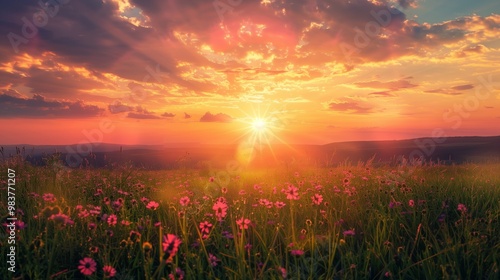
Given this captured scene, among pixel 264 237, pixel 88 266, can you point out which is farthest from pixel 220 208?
pixel 88 266

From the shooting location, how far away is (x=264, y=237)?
3.62 m

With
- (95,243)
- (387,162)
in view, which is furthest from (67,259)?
(387,162)

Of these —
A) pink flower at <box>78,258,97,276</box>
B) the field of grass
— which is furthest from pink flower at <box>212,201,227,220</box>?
pink flower at <box>78,258,97,276</box>

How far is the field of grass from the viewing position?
114 inches

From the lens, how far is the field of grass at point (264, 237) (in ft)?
9.53

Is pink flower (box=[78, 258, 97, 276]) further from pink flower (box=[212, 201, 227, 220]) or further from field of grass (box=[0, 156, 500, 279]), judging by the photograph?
pink flower (box=[212, 201, 227, 220])

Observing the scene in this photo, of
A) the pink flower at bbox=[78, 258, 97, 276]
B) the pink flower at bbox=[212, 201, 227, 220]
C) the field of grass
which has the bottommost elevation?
the field of grass

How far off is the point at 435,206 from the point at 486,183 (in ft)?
7.95

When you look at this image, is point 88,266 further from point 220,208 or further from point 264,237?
point 264,237

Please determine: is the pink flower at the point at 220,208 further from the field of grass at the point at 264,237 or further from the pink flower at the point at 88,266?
the pink flower at the point at 88,266

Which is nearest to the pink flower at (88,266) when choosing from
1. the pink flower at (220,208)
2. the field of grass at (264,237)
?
the field of grass at (264,237)

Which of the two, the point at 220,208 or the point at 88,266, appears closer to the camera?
the point at 88,266

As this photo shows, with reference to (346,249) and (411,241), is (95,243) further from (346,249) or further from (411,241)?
(411,241)

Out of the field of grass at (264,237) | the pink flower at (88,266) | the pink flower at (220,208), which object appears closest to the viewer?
the pink flower at (88,266)
